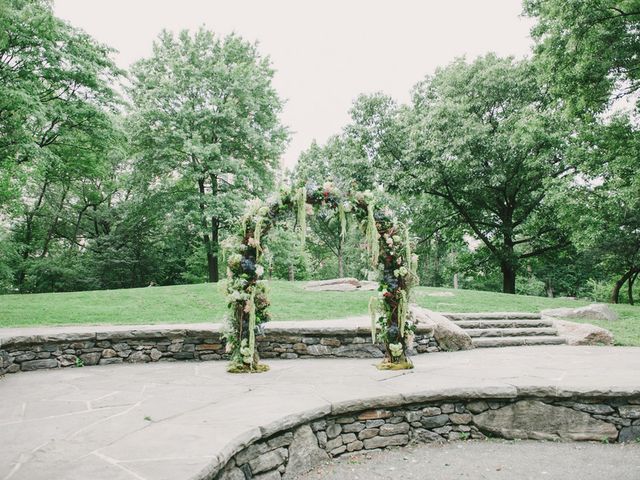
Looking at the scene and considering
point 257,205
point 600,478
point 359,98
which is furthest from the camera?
point 359,98

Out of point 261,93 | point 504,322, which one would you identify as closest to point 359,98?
point 261,93

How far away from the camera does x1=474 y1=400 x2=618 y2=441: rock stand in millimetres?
4531

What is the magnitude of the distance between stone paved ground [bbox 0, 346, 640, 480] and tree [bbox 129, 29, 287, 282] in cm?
1309

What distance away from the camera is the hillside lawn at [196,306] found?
32.1 ft

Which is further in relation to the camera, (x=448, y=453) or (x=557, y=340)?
(x=557, y=340)

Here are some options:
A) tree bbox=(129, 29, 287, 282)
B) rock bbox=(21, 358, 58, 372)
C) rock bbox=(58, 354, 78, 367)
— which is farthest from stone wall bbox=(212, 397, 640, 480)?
tree bbox=(129, 29, 287, 282)

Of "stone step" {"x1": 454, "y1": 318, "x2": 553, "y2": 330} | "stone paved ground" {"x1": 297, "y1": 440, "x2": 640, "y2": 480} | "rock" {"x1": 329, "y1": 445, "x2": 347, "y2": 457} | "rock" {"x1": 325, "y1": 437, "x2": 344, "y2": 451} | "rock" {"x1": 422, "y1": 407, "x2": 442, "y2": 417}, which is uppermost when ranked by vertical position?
"stone step" {"x1": 454, "y1": 318, "x2": 553, "y2": 330}

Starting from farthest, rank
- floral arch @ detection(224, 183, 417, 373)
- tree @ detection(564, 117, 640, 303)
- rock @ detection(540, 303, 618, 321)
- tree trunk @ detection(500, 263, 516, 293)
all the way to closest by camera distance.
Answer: tree trunk @ detection(500, 263, 516, 293) < tree @ detection(564, 117, 640, 303) < rock @ detection(540, 303, 618, 321) < floral arch @ detection(224, 183, 417, 373)

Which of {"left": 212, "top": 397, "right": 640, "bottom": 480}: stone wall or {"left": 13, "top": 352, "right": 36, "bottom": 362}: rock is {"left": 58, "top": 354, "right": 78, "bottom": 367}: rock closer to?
{"left": 13, "top": 352, "right": 36, "bottom": 362}: rock

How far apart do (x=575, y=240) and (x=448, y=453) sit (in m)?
12.9

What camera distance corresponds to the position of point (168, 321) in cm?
995

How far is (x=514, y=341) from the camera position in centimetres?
845

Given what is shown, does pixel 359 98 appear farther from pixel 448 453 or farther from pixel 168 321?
pixel 448 453

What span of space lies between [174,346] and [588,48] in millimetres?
12089
